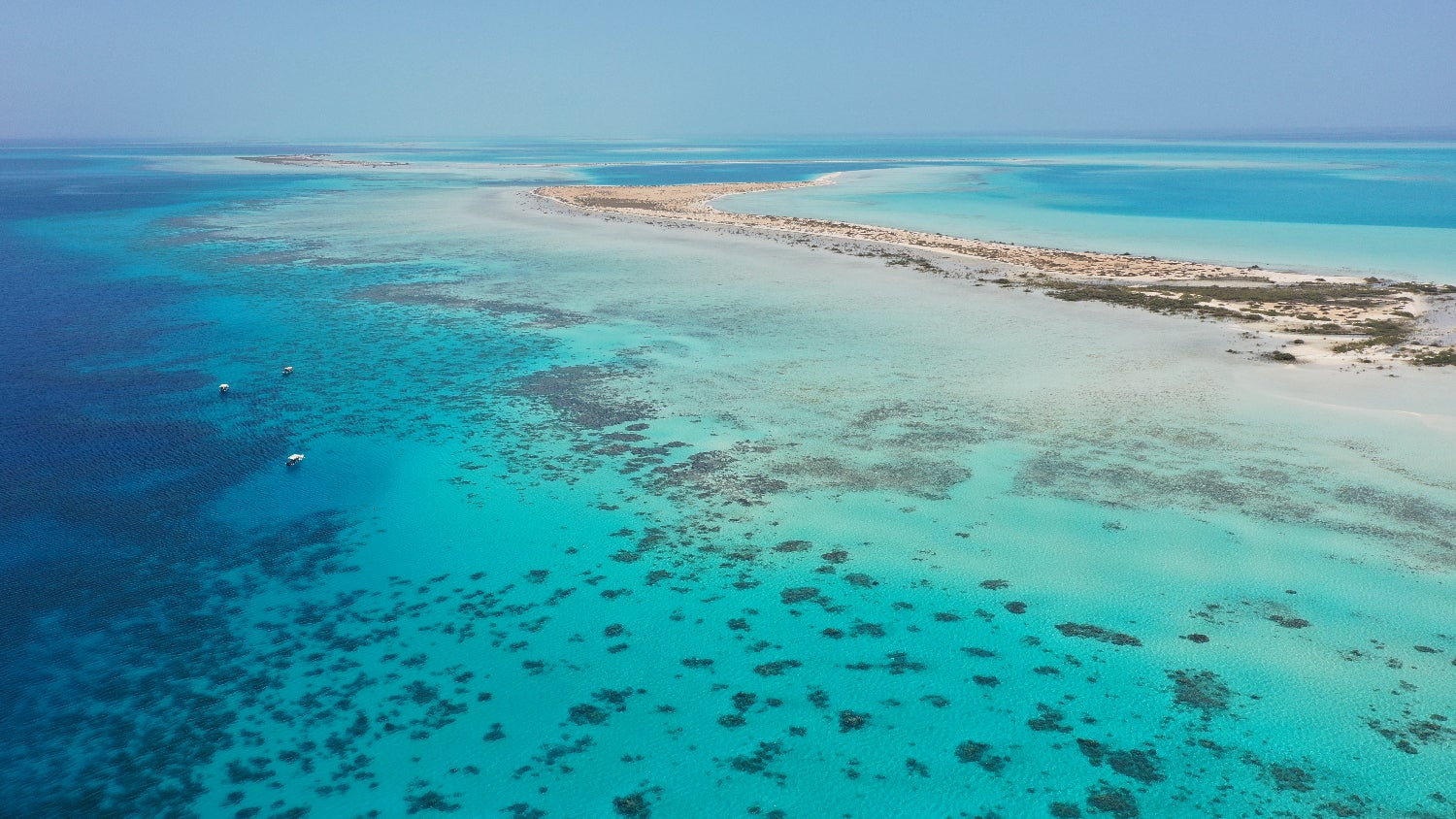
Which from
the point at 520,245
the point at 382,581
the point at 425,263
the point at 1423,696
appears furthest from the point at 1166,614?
the point at 520,245

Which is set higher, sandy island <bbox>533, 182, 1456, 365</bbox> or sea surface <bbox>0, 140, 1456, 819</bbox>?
sandy island <bbox>533, 182, 1456, 365</bbox>

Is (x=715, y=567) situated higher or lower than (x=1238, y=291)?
lower

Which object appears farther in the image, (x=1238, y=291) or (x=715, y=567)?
(x=1238, y=291)

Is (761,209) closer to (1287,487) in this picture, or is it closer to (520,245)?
(520,245)

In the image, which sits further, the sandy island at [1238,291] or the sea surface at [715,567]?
the sandy island at [1238,291]
